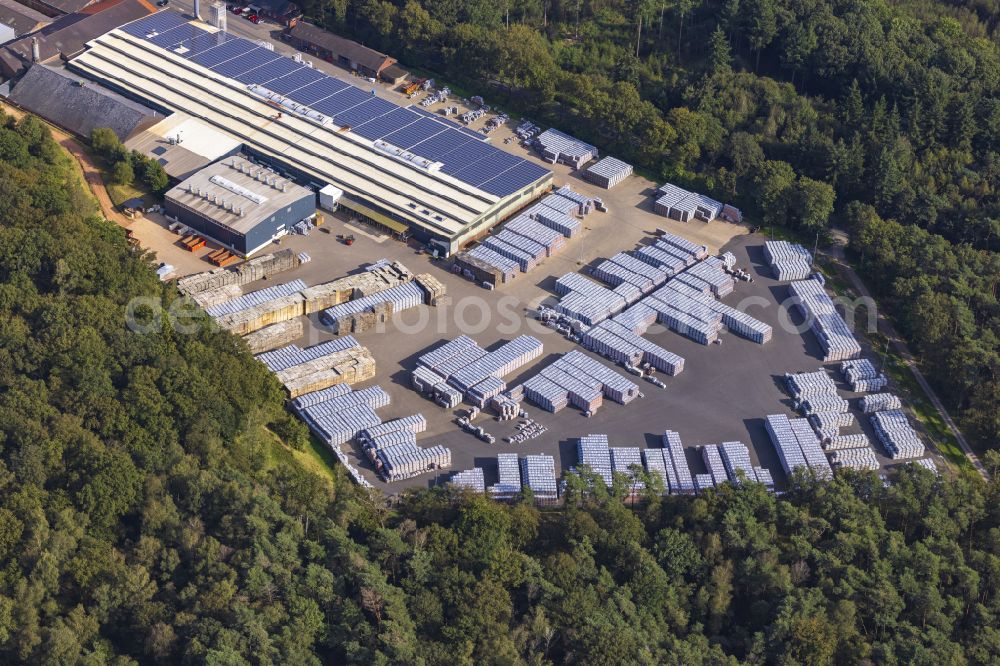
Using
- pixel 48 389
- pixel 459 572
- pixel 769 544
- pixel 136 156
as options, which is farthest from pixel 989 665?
pixel 136 156

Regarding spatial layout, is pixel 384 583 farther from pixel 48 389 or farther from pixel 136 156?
pixel 136 156

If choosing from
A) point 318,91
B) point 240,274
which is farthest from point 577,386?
point 318,91

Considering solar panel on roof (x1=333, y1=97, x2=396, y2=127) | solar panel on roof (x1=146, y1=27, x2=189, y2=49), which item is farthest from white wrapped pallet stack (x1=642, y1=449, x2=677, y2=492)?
solar panel on roof (x1=146, y1=27, x2=189, y2=49)

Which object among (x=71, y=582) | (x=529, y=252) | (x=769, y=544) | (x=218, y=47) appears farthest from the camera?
(x=218, y=47)

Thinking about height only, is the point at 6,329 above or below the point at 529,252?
above

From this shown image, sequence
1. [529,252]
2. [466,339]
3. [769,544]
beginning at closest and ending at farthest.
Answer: [769,544], [466,339], [529,252]

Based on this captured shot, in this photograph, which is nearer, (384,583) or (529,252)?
(384,583)

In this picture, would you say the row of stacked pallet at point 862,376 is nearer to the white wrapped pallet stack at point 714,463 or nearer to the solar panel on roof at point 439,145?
the white wrapped pallet stack at point 714,463

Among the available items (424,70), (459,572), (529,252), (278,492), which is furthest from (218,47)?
(459,572)
